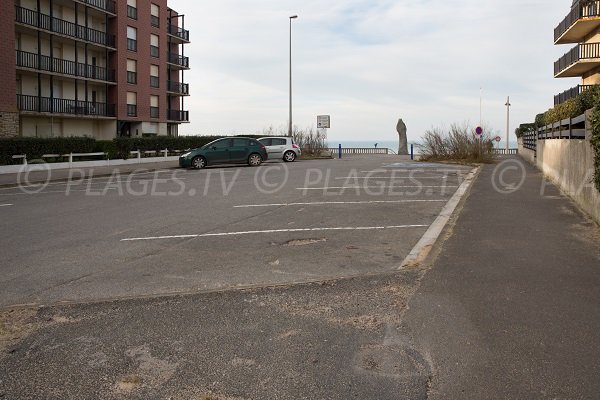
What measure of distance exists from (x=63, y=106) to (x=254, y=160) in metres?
17.5

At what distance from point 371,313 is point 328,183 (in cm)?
1335

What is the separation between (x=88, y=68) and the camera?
4131 centimetres

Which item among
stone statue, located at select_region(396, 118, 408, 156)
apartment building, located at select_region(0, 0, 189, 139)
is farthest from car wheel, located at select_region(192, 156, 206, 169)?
stone statue, located at select_region(396, 118, 408, 156)

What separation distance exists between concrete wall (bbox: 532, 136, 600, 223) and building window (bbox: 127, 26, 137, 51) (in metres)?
36.5

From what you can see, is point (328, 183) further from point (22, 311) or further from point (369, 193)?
point (22, 311)

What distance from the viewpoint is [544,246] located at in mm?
7609

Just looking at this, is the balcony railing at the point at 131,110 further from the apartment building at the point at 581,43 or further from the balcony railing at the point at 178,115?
the apartment building at the point at 581,43

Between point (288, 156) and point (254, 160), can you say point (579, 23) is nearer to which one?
point (288, 156)

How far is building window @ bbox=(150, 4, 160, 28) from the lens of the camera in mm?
48491

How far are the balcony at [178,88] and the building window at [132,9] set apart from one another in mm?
8303

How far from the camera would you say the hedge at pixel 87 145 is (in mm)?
23828

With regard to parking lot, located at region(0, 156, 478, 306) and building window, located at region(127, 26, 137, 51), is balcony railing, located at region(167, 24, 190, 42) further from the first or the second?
parking lot, located at region(0, 156, 478, 306)

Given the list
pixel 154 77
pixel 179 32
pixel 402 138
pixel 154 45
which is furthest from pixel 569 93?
pixel 179 32

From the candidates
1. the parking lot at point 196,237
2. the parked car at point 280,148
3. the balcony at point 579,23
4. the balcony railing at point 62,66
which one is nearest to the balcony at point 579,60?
the balcony at point 579,23
